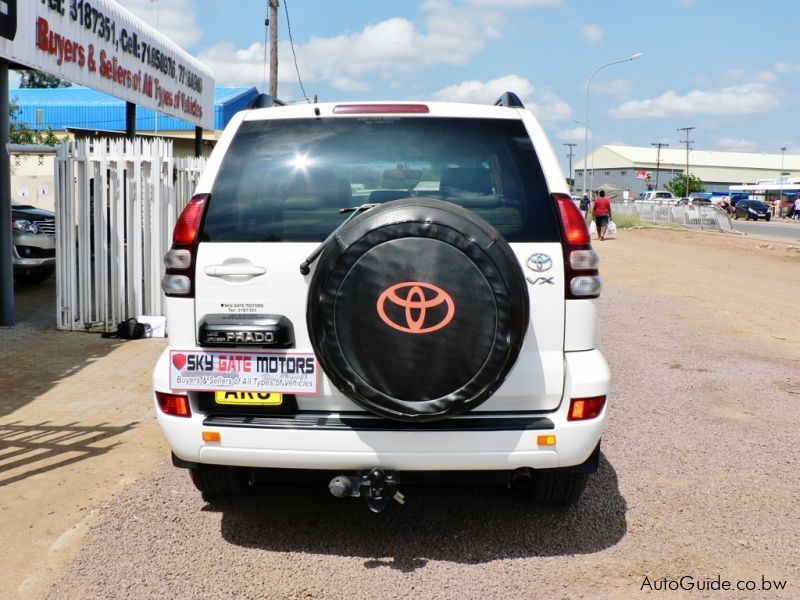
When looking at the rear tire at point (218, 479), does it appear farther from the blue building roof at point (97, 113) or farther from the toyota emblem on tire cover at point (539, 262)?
the blue building roof at point (97, 113)

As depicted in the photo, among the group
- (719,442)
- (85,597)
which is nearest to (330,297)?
(85,597)

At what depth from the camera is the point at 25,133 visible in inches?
1042

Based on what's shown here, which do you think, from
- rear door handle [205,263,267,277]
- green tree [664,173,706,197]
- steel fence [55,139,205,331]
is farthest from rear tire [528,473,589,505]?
green tree [664,173,706,197]

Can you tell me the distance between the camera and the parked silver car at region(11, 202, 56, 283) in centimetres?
1178

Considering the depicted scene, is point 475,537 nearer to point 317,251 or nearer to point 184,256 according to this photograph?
point 317,251

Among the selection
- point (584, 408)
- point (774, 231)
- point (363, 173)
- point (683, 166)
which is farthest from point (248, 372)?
point (683, 166)

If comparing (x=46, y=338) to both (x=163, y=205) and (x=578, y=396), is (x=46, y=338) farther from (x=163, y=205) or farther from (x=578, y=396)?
(x=578, y=396)

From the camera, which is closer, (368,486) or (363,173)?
(368,486)

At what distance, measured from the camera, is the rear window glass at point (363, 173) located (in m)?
3.60

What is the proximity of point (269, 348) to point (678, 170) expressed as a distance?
144507 mm

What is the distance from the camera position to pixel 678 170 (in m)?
139

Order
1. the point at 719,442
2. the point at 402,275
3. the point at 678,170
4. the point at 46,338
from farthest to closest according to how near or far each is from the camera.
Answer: the point at 678,170 < the point at 46,338 < the point at 719,442 < the point at 402,275

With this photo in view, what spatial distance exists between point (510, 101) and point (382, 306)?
58.7 inches

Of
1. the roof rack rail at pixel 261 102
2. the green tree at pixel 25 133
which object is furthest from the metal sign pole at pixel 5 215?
the green tree at pixel 25 133
